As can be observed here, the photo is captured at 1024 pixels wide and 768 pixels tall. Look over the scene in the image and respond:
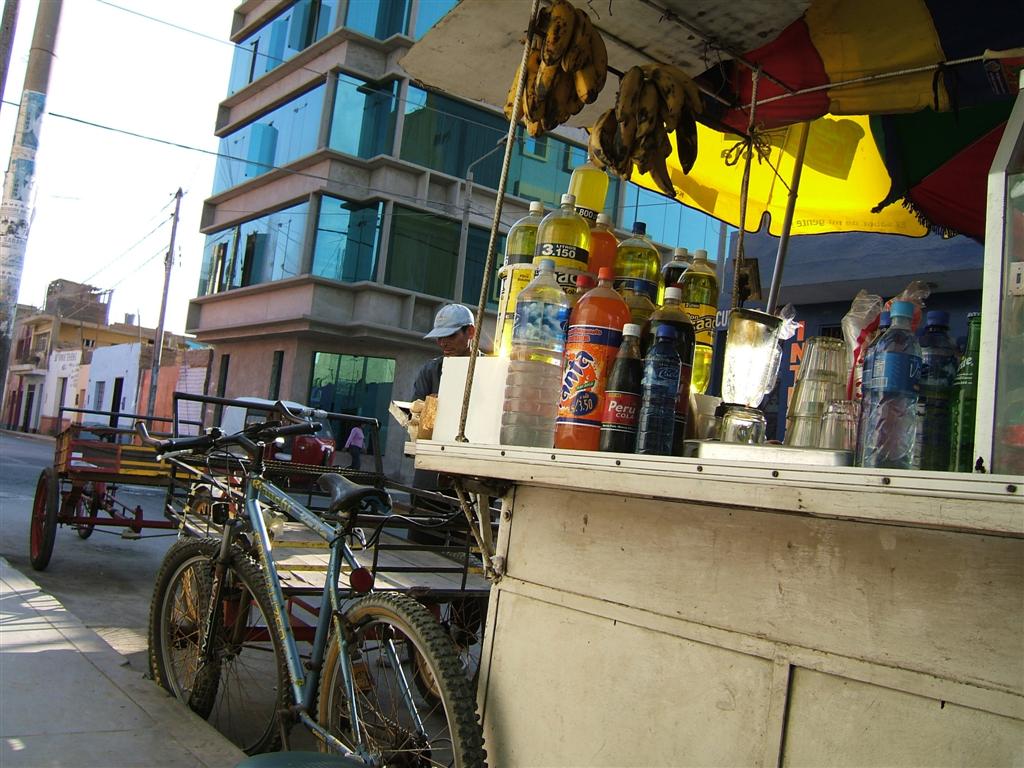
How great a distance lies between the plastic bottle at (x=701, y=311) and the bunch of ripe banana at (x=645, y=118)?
365 mm

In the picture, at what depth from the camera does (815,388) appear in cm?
173

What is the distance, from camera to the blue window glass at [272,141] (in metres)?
20.7

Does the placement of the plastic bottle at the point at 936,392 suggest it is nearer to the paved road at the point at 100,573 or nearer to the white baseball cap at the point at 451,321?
the white baseball cap at the point at 451,321

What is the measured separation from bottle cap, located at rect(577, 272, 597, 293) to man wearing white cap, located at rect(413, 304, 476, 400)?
274cm

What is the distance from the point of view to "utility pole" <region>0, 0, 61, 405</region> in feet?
25.3

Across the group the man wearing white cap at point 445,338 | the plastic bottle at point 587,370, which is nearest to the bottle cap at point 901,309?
the plastic bottle at point 587,370

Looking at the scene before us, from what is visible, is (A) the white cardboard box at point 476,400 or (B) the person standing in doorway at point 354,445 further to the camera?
(B) the person standing in doorway at point 354,445

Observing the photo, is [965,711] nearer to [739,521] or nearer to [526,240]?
[739,521]

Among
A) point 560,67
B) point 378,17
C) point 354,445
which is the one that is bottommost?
point 354,445

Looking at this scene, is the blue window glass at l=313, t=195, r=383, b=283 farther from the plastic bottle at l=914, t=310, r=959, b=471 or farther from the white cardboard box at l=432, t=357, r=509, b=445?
the plastic bottle at l=914, t=310, r=959, b=471

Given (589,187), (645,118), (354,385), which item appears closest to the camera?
(645,118)

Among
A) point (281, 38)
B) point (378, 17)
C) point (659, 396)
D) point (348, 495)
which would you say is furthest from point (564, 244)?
point (281, 38)

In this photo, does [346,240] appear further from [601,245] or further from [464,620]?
[601,245]

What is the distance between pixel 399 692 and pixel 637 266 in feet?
4.97
